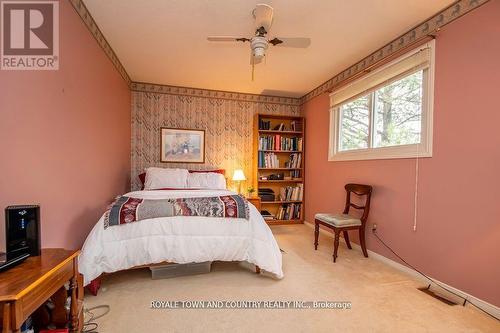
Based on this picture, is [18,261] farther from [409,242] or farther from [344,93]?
[344,93]

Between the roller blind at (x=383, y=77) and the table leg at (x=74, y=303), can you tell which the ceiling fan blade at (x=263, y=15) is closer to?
the roller blind at (x=383, y=77)

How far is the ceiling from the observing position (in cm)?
205

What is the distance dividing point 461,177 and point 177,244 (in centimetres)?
246

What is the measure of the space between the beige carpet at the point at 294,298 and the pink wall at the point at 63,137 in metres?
0.75

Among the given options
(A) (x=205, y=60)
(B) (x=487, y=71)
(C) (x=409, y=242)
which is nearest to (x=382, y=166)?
(C) (x=409, y=242)

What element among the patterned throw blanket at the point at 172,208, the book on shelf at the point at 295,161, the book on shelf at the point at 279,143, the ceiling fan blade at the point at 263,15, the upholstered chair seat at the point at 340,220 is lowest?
the upholstered chair seat at the point at 340,220

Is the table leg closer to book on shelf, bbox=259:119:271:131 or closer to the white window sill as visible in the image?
the white window sill

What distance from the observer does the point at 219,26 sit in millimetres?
2354

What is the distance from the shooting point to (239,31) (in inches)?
95.7

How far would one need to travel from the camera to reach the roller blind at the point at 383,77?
2291 millimetres

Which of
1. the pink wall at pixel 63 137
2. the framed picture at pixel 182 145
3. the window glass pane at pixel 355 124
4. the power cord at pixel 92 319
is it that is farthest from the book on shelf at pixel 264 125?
the power cord at pixel 92 319

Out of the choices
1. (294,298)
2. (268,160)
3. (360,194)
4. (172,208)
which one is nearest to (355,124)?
(360,194)

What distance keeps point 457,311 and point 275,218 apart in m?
2.93

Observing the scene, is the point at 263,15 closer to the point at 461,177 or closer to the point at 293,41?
the point at 293,41
